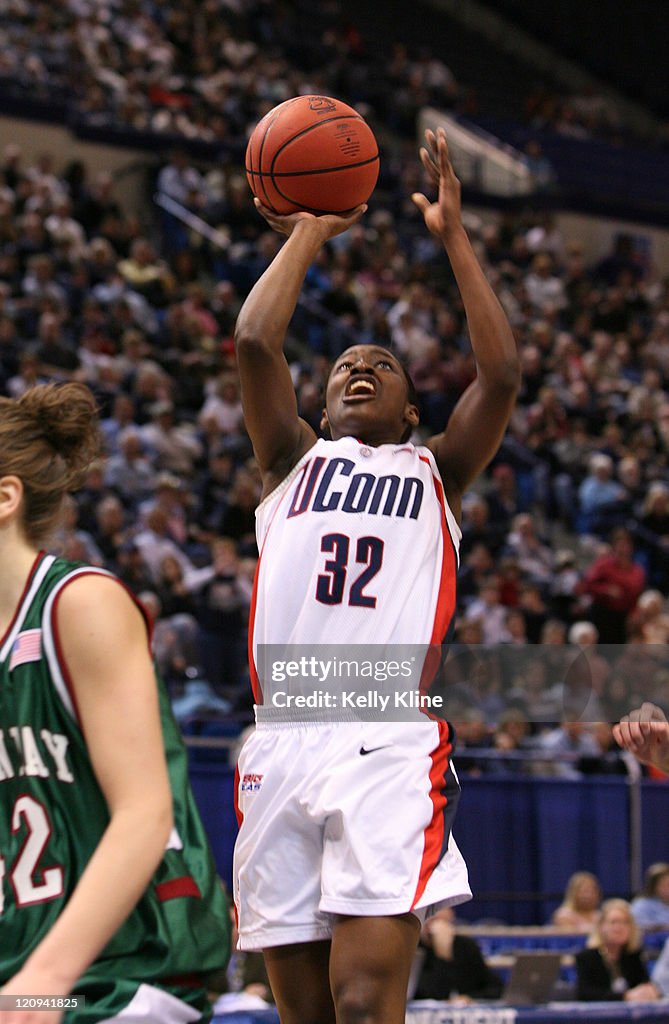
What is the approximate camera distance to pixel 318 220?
4.35m

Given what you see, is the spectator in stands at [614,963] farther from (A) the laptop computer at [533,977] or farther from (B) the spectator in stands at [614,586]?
(B) the spectator in stands at [614,586]

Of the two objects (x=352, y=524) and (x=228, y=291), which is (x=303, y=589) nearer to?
(x=352, y=524)

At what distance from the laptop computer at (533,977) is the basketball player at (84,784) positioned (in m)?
5.34

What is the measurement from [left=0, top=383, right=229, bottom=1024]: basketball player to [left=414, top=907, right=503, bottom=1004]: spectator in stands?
551 centimetres

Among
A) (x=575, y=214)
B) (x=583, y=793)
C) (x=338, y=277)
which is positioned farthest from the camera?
(x=575, y=214)

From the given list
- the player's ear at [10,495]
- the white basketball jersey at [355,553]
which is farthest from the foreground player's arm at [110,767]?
the white basketball jersey at [355,553]

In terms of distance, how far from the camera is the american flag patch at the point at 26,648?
8.50ft

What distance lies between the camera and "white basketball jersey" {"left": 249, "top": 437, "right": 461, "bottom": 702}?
13.0ft

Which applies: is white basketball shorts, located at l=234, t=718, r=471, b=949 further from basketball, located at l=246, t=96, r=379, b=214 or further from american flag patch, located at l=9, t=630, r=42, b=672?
basketball, located at l=246, t=96, r=379, b=214

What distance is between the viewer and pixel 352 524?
405 centimetres

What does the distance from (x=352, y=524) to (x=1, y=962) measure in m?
1.75

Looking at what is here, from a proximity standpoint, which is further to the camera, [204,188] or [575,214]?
[575,214]

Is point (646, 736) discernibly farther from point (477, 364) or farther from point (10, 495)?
point (10, 495)

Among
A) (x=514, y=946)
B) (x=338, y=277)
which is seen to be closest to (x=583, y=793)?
(x=514, y=946)
